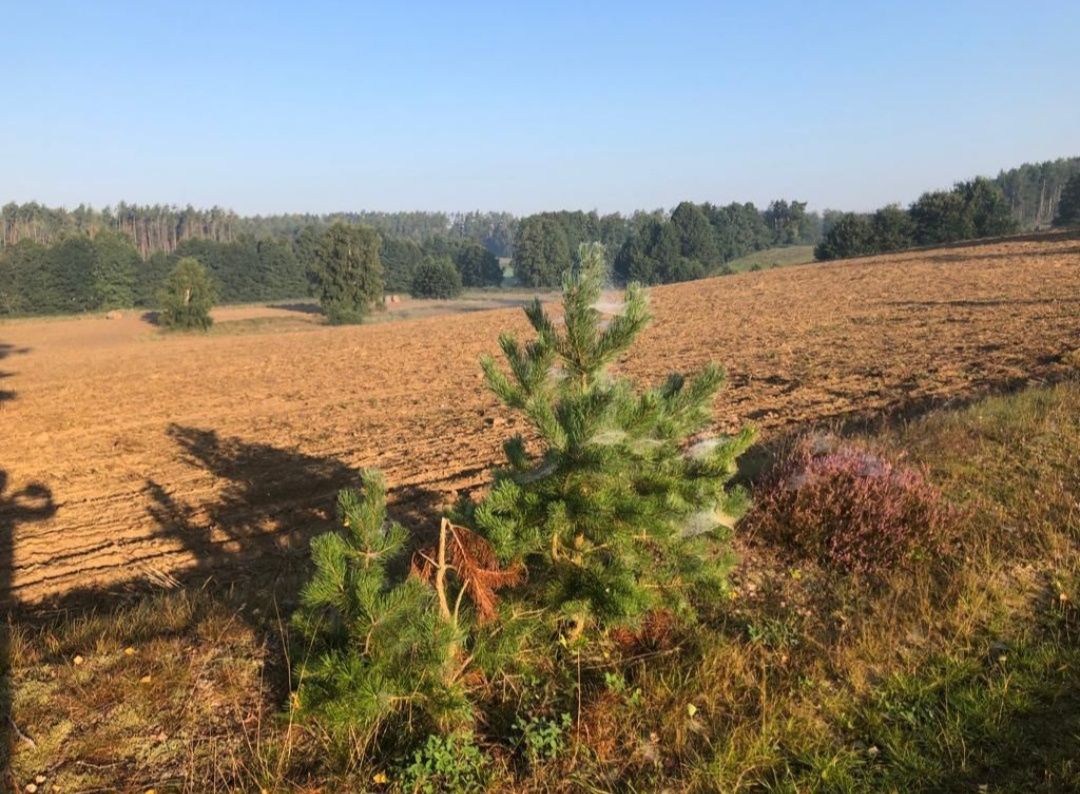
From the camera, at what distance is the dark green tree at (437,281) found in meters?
89.6

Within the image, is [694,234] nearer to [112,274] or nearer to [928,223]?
[928,223]

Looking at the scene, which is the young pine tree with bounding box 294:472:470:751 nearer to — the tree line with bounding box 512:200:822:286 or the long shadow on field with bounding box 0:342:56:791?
the long shadow on field with bounding box 0:342:56:791

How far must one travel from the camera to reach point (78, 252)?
82812 millimetres

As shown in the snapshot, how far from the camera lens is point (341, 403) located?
18.2 m

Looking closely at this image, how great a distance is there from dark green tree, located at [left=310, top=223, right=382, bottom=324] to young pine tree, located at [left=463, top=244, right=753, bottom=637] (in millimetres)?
61644

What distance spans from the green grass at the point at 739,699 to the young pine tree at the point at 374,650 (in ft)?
0.62

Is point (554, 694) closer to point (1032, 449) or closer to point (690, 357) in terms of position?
point (1032, 449)

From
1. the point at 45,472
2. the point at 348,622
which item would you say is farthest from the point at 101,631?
the point at 45,472

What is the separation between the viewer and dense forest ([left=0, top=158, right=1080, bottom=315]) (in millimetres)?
68250

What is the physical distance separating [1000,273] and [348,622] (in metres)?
33.3

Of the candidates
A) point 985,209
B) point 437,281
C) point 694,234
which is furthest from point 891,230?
point 437,281

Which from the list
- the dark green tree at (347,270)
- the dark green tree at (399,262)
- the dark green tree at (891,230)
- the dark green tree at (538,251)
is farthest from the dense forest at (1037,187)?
the dark green tree at (347,270)

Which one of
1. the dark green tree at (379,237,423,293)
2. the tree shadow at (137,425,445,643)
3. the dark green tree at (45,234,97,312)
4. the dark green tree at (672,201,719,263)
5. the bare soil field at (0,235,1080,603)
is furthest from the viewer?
the dark green tree at (379,237,423,293)

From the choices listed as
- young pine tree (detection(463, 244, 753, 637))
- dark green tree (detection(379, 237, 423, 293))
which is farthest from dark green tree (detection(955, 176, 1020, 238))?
young pine tree (detection(463, 244, 753, 637))
